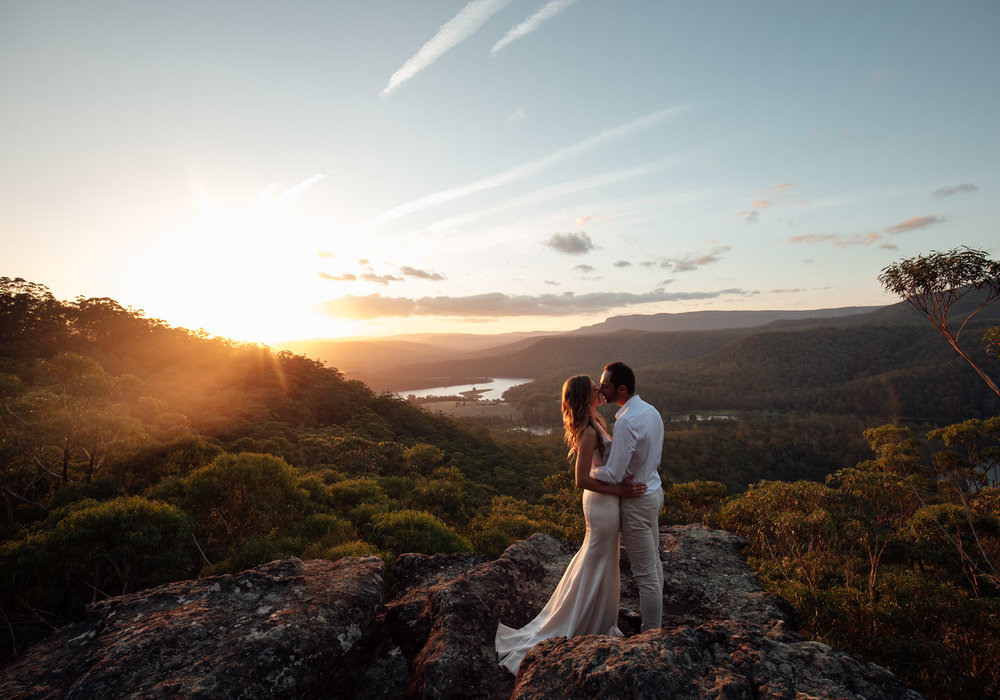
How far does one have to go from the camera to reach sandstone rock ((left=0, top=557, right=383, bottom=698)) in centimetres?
326

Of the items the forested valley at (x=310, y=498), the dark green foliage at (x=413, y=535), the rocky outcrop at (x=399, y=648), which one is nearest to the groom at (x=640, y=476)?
the rocky outcrop at (x=399, y=648)

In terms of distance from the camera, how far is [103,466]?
928cm

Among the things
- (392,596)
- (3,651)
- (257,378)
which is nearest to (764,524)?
(392,596)

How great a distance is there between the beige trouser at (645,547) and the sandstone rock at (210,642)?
296 centimetres

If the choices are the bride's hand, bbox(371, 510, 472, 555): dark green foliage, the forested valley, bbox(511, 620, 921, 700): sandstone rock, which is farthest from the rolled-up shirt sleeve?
bbox(371, 510, 472, 555): dark green foliage

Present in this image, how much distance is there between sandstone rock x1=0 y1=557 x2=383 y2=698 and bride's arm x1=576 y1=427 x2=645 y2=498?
2.82m

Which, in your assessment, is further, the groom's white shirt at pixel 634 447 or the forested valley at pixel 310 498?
the forested valley at pixel 310 498

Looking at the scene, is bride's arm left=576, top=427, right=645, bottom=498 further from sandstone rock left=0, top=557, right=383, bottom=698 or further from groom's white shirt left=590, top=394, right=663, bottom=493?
sandstone rock left=0, top=557, right=383, bottom=698

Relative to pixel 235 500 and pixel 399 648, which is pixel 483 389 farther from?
pixel 399 648

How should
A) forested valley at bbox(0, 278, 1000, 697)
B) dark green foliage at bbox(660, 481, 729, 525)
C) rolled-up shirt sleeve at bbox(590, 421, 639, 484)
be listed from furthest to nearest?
dark green foliage at bbox(660, 481, 729, 525) → forested valley at bbox(0, 278, 1000, 697) → rolled-up shirt sleeve at bbox(590, 421, 639, 484)

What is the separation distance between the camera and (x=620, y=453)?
400 cm

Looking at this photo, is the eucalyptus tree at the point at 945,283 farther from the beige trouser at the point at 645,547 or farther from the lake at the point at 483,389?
the lake at the point at 483,389

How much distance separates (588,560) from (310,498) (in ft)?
29.1

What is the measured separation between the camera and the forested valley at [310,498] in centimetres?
571
